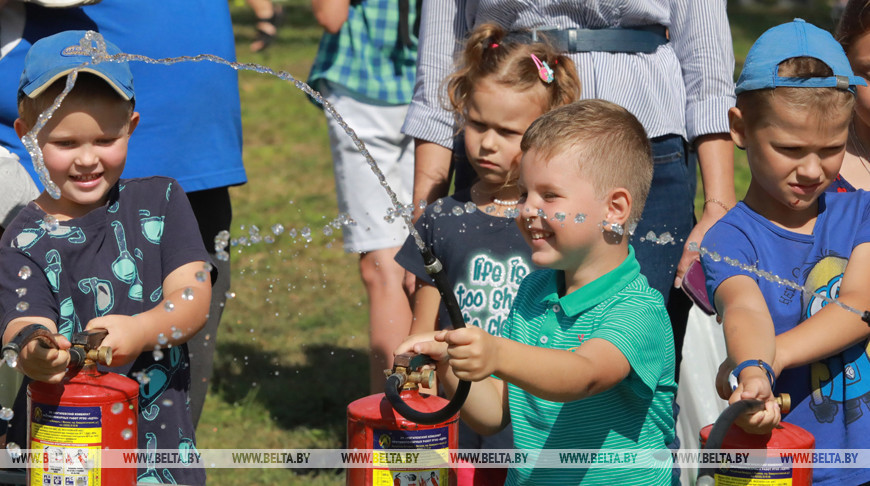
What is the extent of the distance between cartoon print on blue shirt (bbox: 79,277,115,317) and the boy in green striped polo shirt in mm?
745

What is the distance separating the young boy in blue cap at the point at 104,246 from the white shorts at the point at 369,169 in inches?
60.3

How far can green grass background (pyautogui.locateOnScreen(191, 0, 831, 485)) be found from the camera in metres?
4.21

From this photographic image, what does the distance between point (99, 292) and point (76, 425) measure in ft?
1.58

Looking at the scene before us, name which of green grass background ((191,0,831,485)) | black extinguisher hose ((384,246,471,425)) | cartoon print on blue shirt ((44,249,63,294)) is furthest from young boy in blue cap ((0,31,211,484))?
Answer: black extinguisher hose ((384,246,471,425))

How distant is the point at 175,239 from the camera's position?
248 centimetres

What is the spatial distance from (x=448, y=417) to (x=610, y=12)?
53.8 inches

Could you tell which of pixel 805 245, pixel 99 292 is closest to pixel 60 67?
pixel 99 292

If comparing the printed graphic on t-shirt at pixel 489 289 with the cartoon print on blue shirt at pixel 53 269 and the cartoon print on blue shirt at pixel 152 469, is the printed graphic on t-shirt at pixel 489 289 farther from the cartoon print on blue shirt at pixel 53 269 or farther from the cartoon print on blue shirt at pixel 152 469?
A: the cartoon print on blue shirt at pixel 53 269

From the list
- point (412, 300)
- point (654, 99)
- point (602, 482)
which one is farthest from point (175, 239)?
point (654, 99)

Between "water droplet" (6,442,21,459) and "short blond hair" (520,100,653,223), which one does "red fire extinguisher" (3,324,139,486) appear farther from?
"short blond hair" (520,100,653,223)

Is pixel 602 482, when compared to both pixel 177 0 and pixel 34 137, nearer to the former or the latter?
pixel 34 137

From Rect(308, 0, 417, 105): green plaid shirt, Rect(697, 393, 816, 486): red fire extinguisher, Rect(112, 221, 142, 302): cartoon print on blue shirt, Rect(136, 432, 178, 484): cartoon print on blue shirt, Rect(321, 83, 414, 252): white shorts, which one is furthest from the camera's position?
Answer: Rect(308, 0, 417, 105): green plaid shirt

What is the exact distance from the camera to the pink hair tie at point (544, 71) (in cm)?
277

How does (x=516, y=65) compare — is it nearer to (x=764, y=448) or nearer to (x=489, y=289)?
(x=489, y=289)
